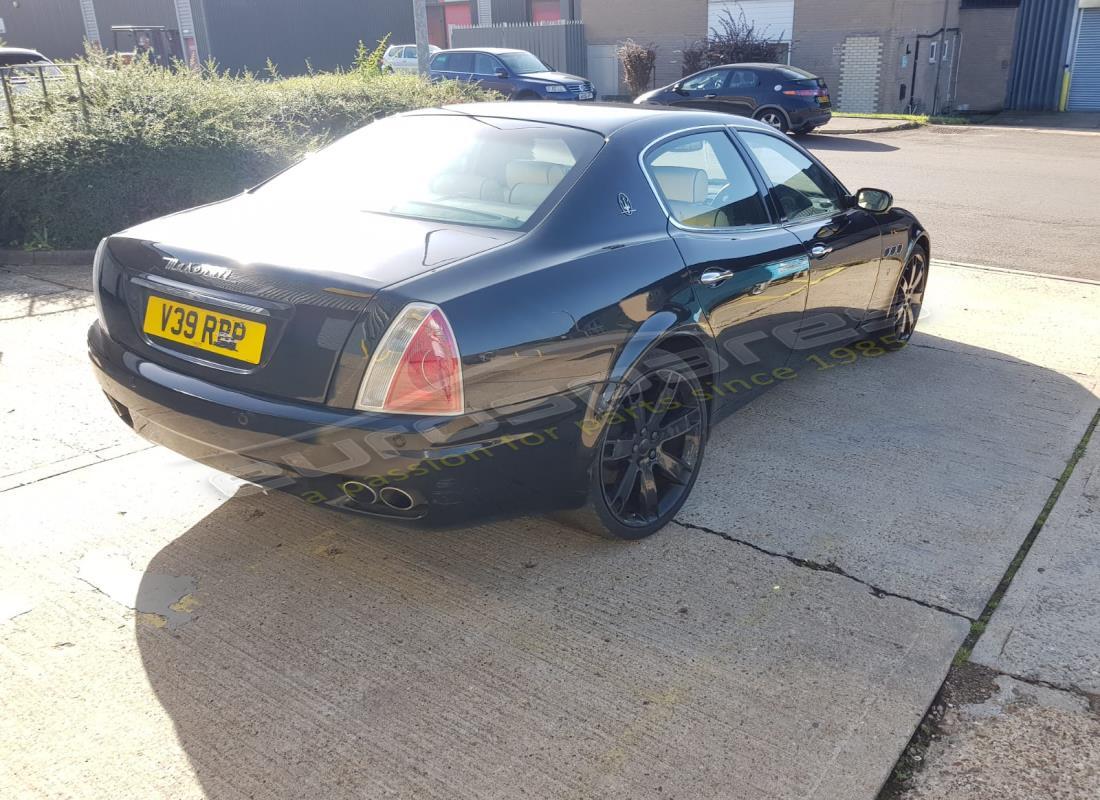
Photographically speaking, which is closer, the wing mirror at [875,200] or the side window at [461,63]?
the wing mirror at [875,200]

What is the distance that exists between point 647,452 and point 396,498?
1.08 metres

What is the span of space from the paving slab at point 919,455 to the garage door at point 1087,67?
25138 millimetres

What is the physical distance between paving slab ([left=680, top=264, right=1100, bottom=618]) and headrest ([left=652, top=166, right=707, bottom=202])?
1.10 m

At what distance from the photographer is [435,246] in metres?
3.11

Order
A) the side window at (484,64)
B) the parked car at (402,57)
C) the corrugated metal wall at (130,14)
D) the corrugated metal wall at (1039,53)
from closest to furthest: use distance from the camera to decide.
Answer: the side window at (484,64) → the parked car at (402,57) → the corrugated metal wall at (1039,53) → the corrugated metal wall at (130,14)

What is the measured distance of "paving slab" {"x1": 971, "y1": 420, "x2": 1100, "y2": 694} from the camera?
2.92 meters

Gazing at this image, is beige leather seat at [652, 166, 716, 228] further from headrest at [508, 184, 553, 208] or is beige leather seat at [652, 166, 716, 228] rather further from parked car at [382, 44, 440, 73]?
parked car at [382, 44, 440, 73]

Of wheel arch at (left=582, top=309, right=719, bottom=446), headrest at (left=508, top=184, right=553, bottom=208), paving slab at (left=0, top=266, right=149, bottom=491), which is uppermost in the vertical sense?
headrest at (left=508, top=184, right=553, bottom=208)

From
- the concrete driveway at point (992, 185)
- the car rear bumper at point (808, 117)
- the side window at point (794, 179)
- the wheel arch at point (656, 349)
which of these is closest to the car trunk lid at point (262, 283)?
the wheel arch at point (656, 349)

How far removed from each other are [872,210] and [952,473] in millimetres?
1602

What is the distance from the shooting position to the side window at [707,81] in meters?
18.8

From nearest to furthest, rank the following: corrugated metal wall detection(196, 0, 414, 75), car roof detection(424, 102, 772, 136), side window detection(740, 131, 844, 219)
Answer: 1. car roof detection(424, 102, 772, 136)
2. side window detection(740, 131, 844, 219)
3. corrugated metal wall detection(196, 0, 414, 75)

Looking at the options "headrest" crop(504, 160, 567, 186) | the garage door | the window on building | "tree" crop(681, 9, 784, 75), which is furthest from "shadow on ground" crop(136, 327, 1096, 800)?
the window on building

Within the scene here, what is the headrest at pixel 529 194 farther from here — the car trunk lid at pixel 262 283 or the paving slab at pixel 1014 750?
the paving slab at pixel 1014 750
